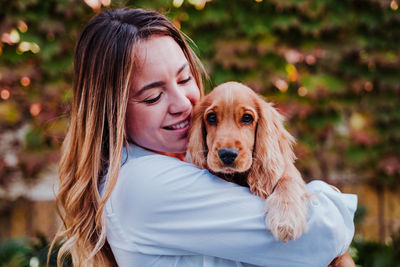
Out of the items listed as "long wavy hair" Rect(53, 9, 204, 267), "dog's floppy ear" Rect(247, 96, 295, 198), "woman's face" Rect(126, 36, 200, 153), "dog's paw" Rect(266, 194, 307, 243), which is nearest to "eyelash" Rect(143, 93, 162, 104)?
"woman's face" Rect(126, 36, 200, 153)

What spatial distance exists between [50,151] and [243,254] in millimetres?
3433

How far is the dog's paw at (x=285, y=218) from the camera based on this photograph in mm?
1539

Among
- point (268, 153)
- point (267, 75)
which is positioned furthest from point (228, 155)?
point (267, 75)

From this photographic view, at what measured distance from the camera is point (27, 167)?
451 centimetres

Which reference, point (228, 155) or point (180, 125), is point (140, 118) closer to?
point (180, 125)

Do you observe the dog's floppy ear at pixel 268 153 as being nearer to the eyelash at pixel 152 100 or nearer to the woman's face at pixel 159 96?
the woman's face at pixel 159 96

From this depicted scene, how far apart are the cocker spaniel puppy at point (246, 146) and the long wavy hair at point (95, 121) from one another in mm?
392

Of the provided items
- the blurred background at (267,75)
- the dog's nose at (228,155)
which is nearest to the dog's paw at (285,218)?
the dog's nose at (228,155)

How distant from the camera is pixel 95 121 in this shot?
1929 mm

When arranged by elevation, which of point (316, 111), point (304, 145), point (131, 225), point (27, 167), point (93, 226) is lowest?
point (27, 167)

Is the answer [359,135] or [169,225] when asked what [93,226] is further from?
[359,135]

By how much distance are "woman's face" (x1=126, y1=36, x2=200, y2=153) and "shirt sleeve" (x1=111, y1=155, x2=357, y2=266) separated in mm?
291

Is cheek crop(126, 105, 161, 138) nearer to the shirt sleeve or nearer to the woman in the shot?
the woman

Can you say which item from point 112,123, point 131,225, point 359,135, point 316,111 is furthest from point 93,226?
point 359,135
